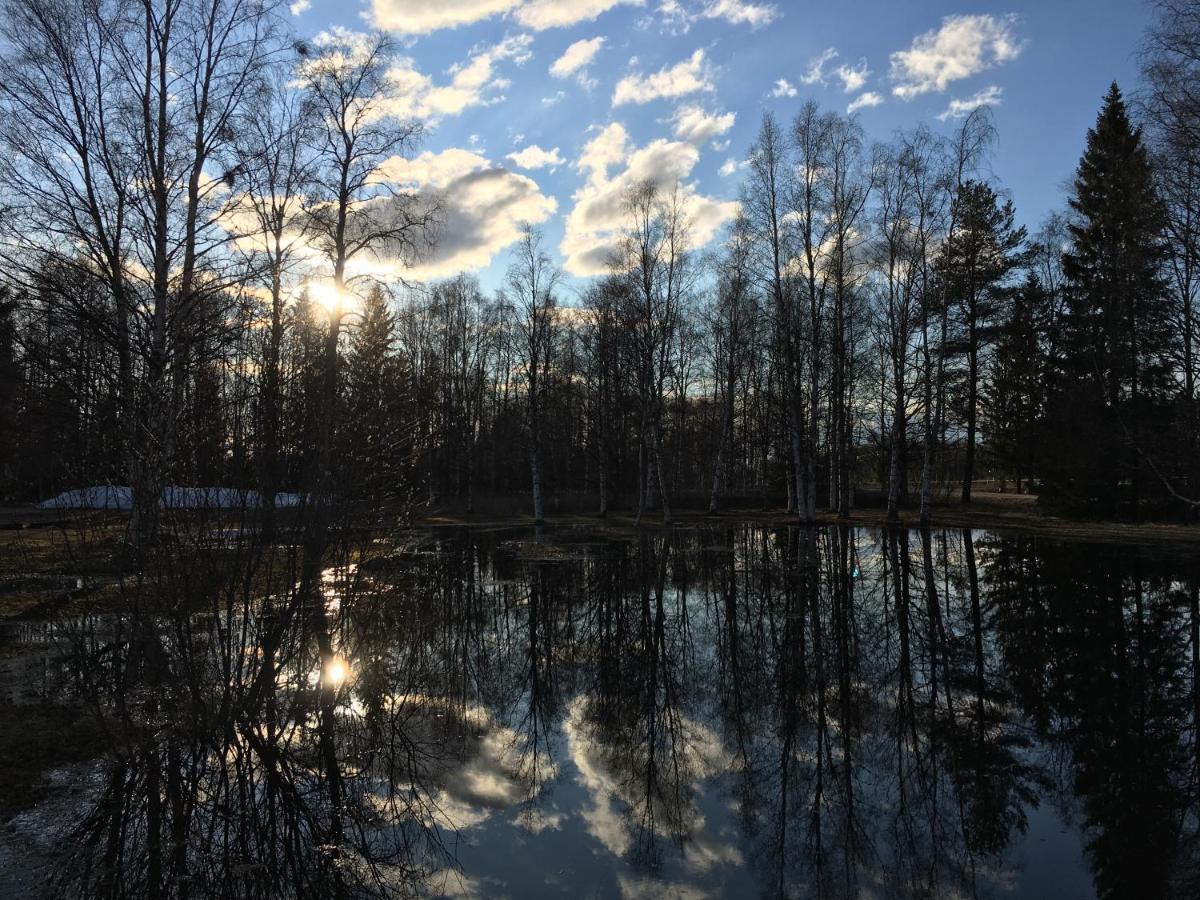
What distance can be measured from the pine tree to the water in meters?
13.7

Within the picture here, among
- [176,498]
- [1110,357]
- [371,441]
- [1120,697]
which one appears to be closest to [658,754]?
[371,441]

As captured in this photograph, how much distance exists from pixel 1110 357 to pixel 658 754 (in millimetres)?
25575

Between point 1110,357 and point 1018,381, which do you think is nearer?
point 1110,357

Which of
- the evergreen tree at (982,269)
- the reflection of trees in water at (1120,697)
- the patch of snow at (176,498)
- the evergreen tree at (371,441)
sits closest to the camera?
the reflection of trees in water at (1120,697)

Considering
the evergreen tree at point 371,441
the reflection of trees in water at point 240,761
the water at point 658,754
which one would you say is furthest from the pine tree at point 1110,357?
the reflection of trees in water at point 240,761

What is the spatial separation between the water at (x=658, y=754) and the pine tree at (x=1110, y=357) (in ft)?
45.0

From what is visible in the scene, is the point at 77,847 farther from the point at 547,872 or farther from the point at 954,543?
the point at 954,543

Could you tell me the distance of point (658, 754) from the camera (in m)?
6.39

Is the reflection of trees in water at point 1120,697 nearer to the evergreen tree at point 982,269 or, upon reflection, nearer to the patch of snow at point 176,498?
the patch of snow at point 176,498

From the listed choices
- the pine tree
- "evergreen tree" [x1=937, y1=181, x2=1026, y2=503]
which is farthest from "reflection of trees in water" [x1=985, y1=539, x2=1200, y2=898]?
"evergreen tree" [x1=937, y1=181, x2=1026, y2=503]

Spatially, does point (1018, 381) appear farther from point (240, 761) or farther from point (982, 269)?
point (240, 761)

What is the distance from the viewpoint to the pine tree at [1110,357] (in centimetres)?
2152

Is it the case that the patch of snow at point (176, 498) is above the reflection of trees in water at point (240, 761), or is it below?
above

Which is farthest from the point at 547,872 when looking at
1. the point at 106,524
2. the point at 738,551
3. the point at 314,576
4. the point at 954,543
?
the point at 954,543
